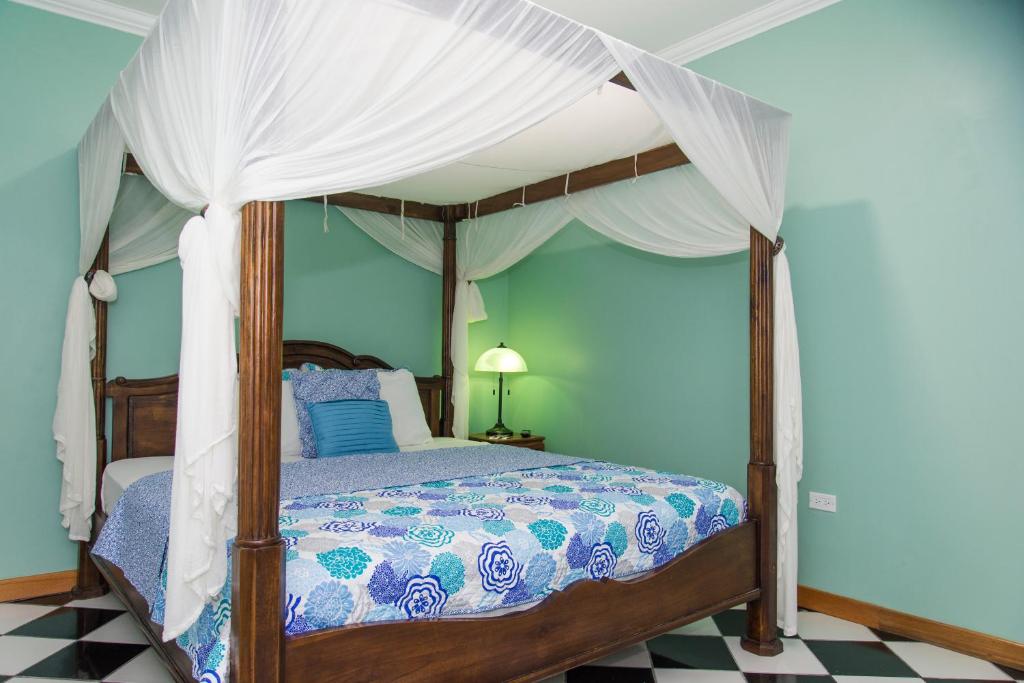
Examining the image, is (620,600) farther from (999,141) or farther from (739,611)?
(999,141)

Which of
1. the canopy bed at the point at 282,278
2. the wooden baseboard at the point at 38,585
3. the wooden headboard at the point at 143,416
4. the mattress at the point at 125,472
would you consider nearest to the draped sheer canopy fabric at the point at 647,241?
the canopy bed at the point at 282,278

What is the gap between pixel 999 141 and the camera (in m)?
2.82

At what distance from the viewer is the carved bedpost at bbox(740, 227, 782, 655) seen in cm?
285

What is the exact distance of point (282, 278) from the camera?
68.7 inches

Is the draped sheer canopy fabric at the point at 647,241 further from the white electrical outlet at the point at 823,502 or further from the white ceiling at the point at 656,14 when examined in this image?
the white ceiling at the point at 656,14

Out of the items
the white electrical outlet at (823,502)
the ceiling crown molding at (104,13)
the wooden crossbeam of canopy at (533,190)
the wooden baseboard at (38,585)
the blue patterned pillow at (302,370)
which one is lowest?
the wooden baseboard at (38,585)

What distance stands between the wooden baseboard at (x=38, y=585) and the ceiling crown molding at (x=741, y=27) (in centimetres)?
426

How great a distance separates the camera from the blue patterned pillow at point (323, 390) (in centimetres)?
366

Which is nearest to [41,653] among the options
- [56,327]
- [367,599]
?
[56,327]

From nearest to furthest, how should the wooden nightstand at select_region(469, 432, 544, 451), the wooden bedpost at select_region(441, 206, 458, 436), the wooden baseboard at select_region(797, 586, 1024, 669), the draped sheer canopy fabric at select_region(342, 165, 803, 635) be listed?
1. the wooden baseboard at select_region(797, 586, 1024, 669)
2. the draped sheer canopy fabric at select_region(342, 165, 803, 635)
3. the wooden nightstand at select_region(469, 432, 544, 451)
4. the wooden bedpost at select_region(441, 206, 458, 436)

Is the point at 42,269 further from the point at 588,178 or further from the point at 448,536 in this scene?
the point at 588,178

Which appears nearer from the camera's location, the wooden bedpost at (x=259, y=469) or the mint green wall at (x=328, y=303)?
the wooden bedpost at (x=259, y=469)

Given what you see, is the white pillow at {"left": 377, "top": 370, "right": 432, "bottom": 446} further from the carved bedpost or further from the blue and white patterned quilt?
the carved bedpost

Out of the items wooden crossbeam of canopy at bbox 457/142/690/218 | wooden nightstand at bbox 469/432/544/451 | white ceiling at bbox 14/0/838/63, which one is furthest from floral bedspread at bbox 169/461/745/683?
white ceiling at bbox 14/0/838/63
